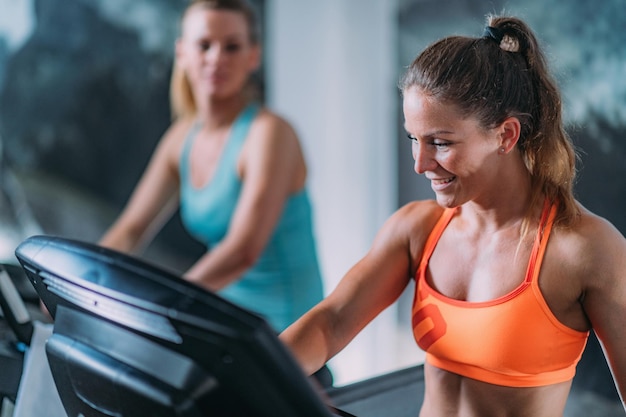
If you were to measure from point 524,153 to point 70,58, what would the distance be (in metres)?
2.58

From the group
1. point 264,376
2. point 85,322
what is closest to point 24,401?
point 85,322

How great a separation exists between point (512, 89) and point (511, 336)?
37 cm

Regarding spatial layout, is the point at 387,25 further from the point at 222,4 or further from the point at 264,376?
the point at 264,376

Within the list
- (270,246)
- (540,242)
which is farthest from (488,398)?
(270,246)

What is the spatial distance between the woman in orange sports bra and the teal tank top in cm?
93

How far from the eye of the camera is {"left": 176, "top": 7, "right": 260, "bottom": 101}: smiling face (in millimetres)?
2252

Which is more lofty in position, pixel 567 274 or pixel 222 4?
pixel 222 4

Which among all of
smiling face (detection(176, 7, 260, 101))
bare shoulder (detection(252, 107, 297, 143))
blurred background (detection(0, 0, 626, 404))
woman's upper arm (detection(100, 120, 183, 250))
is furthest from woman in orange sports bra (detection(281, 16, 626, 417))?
blurred background (detection(0, 0, 626, 404))

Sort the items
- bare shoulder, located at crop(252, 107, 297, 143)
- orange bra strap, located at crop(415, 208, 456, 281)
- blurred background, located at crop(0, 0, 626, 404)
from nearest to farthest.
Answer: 1. orange bra strap, located at crop(415, 208, 456, 281)
2. bare shoulder, located at crop(252, 107, 297, 143)
3. blurred background, located at crop(0, 0, 626, 404)

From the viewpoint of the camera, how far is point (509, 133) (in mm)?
1201

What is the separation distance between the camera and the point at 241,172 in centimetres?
224

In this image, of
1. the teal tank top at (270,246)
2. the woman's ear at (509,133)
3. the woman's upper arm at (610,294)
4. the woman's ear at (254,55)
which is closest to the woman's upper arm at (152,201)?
the teal tank top at (270,246)

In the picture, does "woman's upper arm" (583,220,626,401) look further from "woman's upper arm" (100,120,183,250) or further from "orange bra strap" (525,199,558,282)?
"woman's upper arm" (100,120,183,250)

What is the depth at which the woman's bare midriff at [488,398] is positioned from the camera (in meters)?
1.23
